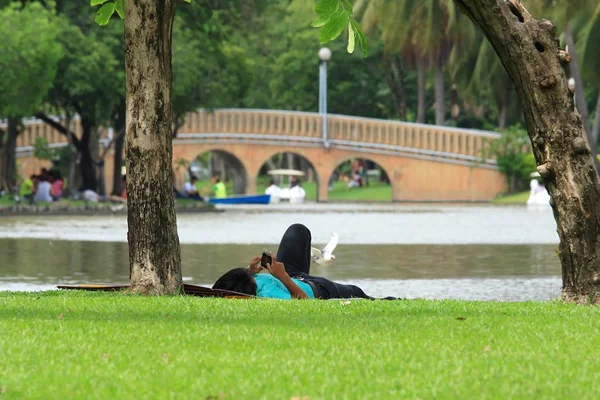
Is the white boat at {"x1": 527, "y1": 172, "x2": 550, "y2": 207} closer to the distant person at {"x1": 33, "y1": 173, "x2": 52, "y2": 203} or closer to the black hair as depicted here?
the distant person at {"x1": 33, "y1": 173, "x2": 52, "y2": 203}

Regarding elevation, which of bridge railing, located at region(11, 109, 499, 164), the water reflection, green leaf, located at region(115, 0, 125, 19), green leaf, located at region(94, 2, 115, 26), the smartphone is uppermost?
bridge railing, located at region(11, 109, 499, 164)

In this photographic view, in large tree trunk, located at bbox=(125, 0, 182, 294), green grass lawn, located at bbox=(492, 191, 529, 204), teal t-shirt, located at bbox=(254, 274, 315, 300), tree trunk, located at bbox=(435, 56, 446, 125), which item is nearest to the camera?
teal t-shirt, located at bbox=(254, 274, 315, 300)

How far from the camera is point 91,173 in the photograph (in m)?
45.1

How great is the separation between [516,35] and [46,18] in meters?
28.6

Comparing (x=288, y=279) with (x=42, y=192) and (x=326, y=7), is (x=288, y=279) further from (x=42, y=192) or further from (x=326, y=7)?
(x=42, y=192)

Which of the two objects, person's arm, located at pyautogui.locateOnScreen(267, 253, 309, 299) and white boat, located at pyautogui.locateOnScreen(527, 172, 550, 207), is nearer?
person's arm, located at pyautogui.locateOnScreen(267, 253, 309, 299)

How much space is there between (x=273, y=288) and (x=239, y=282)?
279 mm

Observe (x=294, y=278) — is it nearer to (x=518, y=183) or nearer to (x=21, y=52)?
(x=21, y=52)

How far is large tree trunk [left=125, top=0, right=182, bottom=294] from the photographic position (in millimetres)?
10570

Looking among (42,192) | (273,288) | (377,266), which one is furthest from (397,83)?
(273,288)

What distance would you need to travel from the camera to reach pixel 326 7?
9852 mm

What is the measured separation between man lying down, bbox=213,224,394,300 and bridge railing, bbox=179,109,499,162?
169 ft

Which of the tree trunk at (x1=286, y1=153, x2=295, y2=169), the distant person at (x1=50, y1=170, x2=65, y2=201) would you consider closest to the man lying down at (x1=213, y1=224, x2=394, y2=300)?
the distant person at (x1=50, y1=170, x2=65, y2=201)

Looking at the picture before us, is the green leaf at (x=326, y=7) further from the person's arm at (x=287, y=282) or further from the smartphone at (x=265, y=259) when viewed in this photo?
the person's arm at (x=287, y=282)
